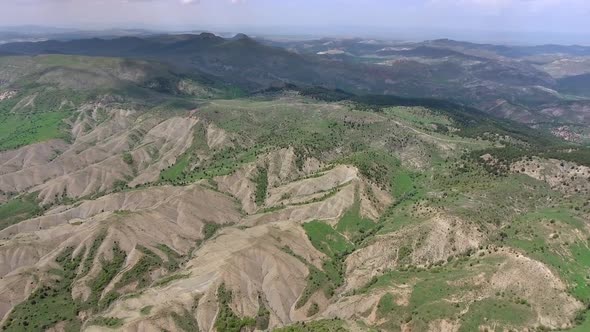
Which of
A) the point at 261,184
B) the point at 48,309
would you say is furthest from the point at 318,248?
the point at 48,309

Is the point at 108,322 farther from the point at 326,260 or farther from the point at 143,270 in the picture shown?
the point at 326,260

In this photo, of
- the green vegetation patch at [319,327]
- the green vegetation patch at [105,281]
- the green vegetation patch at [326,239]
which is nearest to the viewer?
the green vegetation patch at [319,327]

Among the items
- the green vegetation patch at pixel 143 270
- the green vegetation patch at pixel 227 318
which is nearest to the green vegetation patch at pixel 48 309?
the green vegetation patch at pixel 143 270

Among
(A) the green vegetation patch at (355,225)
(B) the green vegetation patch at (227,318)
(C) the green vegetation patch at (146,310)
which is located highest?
(A) the green vegetation patch at (355,225)

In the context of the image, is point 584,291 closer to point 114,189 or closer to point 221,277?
point 221,277

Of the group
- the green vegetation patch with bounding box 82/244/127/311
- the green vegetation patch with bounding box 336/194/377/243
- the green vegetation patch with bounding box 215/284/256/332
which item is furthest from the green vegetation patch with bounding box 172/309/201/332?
the green vegetation patch with bounding box 336/194/377/243

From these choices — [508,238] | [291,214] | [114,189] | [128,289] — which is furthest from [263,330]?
[114,189]

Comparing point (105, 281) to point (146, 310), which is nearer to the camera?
point (146, 310)

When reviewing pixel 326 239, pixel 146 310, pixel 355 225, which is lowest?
pixel 146 310

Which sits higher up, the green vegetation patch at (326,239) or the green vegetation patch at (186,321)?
the green vegetation patch at (326,239)

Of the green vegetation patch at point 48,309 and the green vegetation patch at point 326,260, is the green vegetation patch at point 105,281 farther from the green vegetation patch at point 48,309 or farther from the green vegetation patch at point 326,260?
the green vegetation patch at point 326,260

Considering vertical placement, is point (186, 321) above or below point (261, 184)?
below

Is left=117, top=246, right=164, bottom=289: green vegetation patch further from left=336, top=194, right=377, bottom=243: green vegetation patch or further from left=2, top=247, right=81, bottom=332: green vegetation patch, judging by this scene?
left=336, top=194, right=377, bottom=243: green vegetation patch
